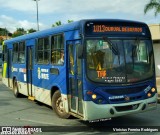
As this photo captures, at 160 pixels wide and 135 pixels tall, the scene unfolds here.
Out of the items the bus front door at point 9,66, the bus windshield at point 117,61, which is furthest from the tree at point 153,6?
the bus windshield at point 117,61

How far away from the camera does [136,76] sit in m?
9.63

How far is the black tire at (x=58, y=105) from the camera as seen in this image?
11.2 meters

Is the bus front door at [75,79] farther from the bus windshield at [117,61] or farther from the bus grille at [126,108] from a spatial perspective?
the bus grille at [126,108]

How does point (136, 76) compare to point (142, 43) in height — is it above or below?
below

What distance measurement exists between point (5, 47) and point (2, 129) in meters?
10.5

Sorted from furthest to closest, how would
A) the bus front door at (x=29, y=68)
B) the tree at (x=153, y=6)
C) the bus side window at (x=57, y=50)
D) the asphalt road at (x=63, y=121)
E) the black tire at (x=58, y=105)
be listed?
the tree at (x=153, y=6) < the bus front door at (x=29, y=68) < the black tire at (x=58, y=105) < the bus side window at (x=57, y=50) < the asphalt road at (x=63, y=121)

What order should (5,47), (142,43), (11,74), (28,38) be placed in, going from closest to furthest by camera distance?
(142,43)
(28,38)
(11,74)
(5,47)

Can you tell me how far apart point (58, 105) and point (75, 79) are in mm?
1909

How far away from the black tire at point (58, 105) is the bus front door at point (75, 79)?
1.02 metres

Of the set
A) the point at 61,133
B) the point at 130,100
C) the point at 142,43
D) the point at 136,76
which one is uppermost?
the point at 142,43

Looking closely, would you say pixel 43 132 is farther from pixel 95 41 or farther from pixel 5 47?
pixel 5 47

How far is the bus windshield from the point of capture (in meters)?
9.26

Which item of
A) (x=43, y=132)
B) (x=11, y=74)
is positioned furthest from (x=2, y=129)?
(x=11, y=74)

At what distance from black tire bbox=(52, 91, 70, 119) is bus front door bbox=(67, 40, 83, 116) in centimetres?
102
